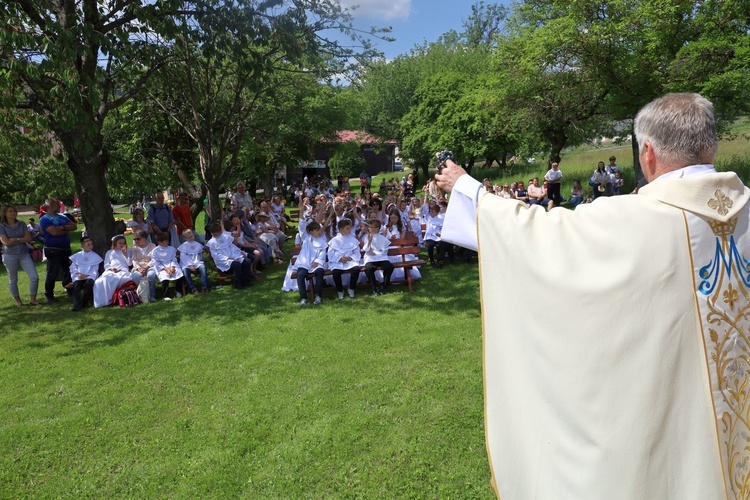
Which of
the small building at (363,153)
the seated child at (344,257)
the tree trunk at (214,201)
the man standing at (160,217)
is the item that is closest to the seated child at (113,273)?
the man standing at (160,217)

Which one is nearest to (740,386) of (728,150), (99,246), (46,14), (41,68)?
(41,68)

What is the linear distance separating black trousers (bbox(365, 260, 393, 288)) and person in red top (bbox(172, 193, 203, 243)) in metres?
4.98

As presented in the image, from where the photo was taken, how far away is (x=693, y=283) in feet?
5.67

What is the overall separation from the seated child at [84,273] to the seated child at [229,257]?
203cm

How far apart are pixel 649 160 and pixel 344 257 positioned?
6.91 metres

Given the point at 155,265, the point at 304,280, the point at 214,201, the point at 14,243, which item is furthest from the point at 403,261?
the point at 14,243

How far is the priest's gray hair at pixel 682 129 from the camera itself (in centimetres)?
181

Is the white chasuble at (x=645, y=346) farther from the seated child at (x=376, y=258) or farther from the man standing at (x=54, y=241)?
the man standing at (x=54, y=241)

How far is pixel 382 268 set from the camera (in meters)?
8.59

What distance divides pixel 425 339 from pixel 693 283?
437cm

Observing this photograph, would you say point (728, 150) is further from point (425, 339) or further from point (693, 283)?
point (693, 283)

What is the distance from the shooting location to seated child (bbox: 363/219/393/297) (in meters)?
8.52

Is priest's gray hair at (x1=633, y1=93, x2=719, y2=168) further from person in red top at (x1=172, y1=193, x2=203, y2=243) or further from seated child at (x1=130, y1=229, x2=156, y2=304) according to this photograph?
person in red top at (x1=172, y1=193, x2=203, y2=243)

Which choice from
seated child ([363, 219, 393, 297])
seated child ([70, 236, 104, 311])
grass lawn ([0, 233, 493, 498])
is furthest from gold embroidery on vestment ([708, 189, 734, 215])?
seated child ([70, 236, 104, 311])
